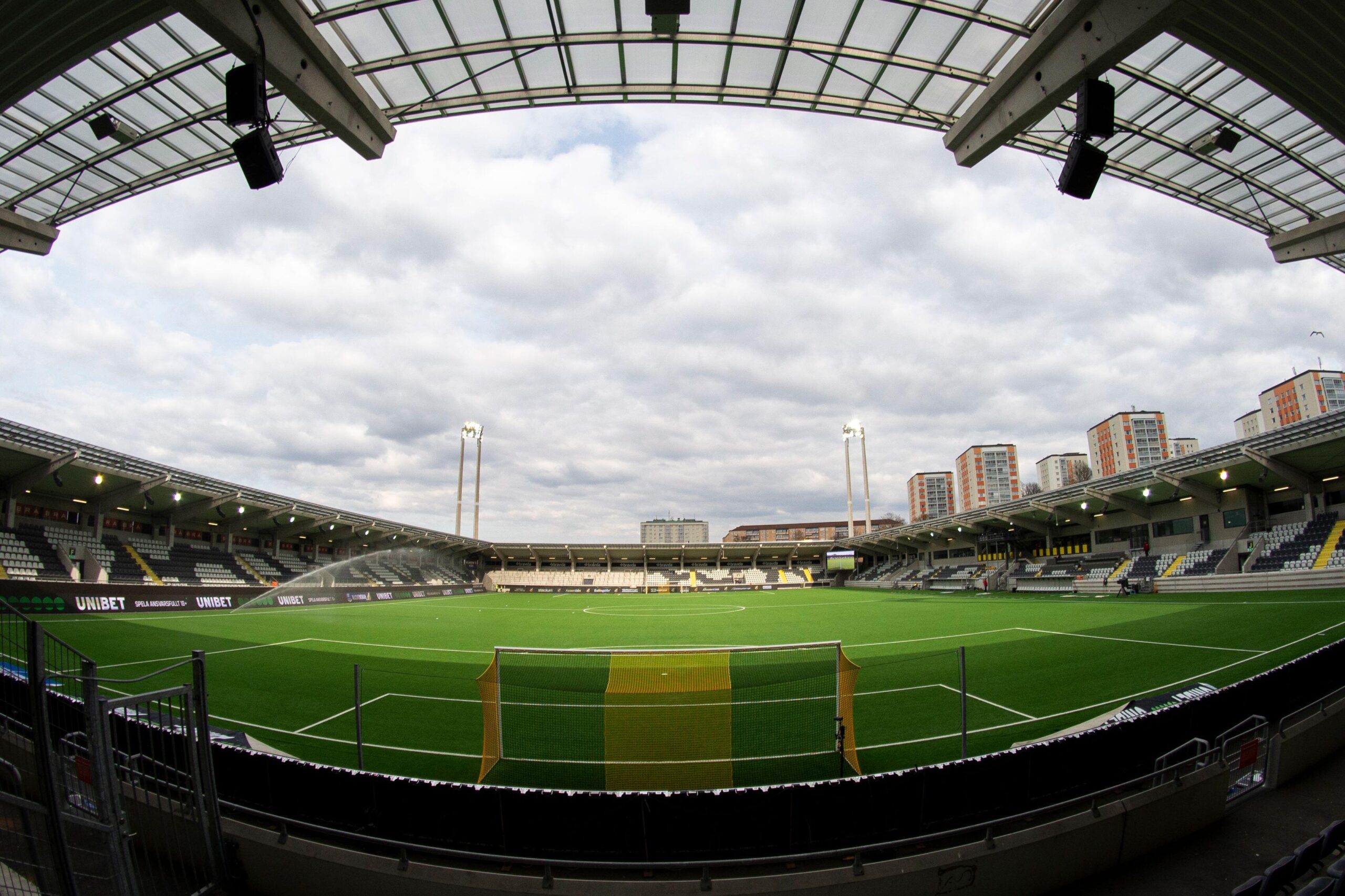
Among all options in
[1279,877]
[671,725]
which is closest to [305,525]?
[671,725]

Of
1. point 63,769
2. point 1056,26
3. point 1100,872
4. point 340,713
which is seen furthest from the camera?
point 340,713

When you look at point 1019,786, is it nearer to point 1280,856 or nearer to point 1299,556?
point 1280,856

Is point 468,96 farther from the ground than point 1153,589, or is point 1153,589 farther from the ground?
point 468,96

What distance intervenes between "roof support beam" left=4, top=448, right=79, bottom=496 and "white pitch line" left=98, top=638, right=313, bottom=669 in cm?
1919

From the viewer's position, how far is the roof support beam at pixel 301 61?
7262mm

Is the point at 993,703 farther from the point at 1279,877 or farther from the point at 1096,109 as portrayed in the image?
the point at 1096,109

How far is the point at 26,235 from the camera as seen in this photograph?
13008mm

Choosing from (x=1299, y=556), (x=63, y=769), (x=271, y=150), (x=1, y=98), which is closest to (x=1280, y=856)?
(x=63, y=769)

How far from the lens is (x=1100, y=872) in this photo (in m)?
5.20

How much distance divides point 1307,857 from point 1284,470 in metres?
36.0

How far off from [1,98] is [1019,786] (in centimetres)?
1506

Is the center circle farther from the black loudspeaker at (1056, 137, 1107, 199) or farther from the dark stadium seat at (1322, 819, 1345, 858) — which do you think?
the dark stadium seat at (1322, 819, 1345, 858)

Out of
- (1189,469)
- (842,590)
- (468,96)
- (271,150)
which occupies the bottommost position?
(842,590)

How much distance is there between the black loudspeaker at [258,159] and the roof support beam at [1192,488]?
144ft
